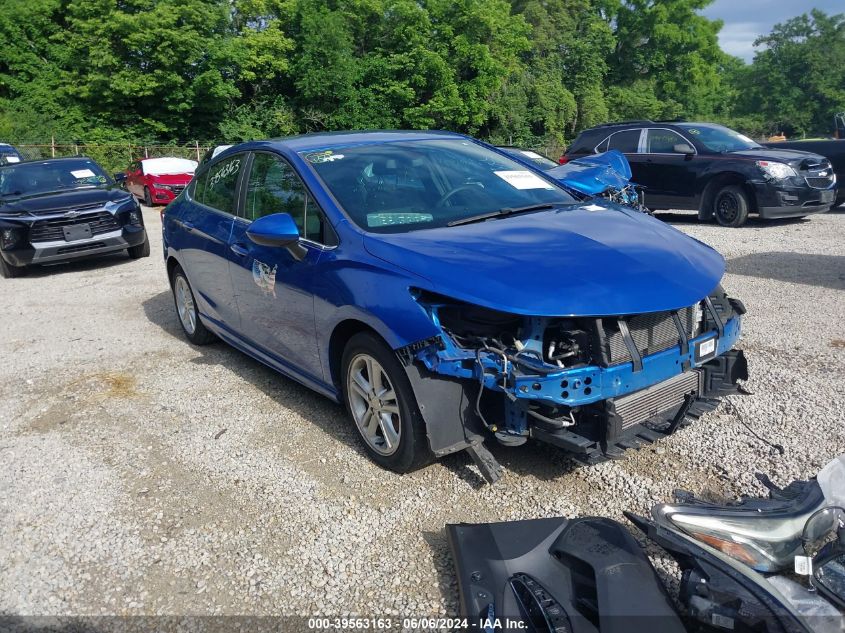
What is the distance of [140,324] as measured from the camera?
273 inches

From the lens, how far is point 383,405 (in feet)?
11.5

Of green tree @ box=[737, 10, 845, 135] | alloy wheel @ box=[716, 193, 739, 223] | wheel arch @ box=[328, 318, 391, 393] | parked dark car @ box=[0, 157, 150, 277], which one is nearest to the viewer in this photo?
wheel arch @ box=[328, 318, 391, 393]

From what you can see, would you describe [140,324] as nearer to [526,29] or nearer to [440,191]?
[440,191]

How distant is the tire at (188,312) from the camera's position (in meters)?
5.87

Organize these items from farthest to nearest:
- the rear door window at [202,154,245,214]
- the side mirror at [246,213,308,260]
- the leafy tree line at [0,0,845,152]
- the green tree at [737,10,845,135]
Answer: the green tree at [737,10,845,135]
the leafy tree line at [0,0,845,152]
the rear door window at [202,154,245,214]
the side mirror at [246,213,308,260]

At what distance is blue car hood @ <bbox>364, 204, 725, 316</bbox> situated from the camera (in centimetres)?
295

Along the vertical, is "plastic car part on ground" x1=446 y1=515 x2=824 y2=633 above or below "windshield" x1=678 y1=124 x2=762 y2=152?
below

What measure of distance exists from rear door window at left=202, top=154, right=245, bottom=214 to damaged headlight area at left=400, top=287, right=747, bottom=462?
2.39 meters

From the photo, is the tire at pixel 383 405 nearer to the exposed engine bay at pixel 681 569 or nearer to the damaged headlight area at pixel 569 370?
the damaged headlight area at pixel 569 370

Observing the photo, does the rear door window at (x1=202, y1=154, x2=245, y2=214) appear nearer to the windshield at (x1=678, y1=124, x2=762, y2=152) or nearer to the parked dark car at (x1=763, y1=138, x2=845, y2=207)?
the windshield at (x1=678, y1=124, x2=762, y2=152)

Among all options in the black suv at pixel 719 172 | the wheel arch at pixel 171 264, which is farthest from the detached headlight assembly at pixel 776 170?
the wheel arch at pixel 171 264

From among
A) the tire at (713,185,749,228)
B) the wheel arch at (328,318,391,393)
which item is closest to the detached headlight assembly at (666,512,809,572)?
the wheel arch at (328,318,391,393)

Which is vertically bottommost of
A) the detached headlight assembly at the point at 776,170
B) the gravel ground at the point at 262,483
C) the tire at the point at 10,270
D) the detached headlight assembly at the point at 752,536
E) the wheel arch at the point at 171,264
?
the tire at the point at 10,270

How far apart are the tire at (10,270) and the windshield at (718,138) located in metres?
10.7
